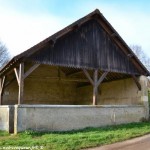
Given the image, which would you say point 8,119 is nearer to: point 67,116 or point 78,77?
point 67,116

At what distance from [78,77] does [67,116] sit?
24.4ft

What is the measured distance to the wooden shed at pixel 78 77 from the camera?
13625 millimetres

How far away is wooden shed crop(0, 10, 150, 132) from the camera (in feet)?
44.7

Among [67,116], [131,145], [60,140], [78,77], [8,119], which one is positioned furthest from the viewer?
[78,77]

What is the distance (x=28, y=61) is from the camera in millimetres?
13844

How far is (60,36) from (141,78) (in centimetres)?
627

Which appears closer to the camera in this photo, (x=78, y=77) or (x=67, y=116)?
(x=67, y=116)

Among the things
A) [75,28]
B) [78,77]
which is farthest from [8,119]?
[78,77]

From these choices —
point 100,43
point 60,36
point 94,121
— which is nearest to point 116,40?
point 100,43

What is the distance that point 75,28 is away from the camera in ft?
51.3

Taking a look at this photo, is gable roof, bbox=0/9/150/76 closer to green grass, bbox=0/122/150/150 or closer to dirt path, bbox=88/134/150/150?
green grass, bbox=0/122/150/150

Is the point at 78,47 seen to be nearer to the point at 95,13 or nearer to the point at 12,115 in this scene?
the point at 95,13

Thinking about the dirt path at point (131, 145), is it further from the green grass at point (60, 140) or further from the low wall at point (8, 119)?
the low wall at point (8, 119)

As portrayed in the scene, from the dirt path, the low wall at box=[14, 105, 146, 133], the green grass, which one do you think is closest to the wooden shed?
the low wall at box=[14, 105, 146, 133]
